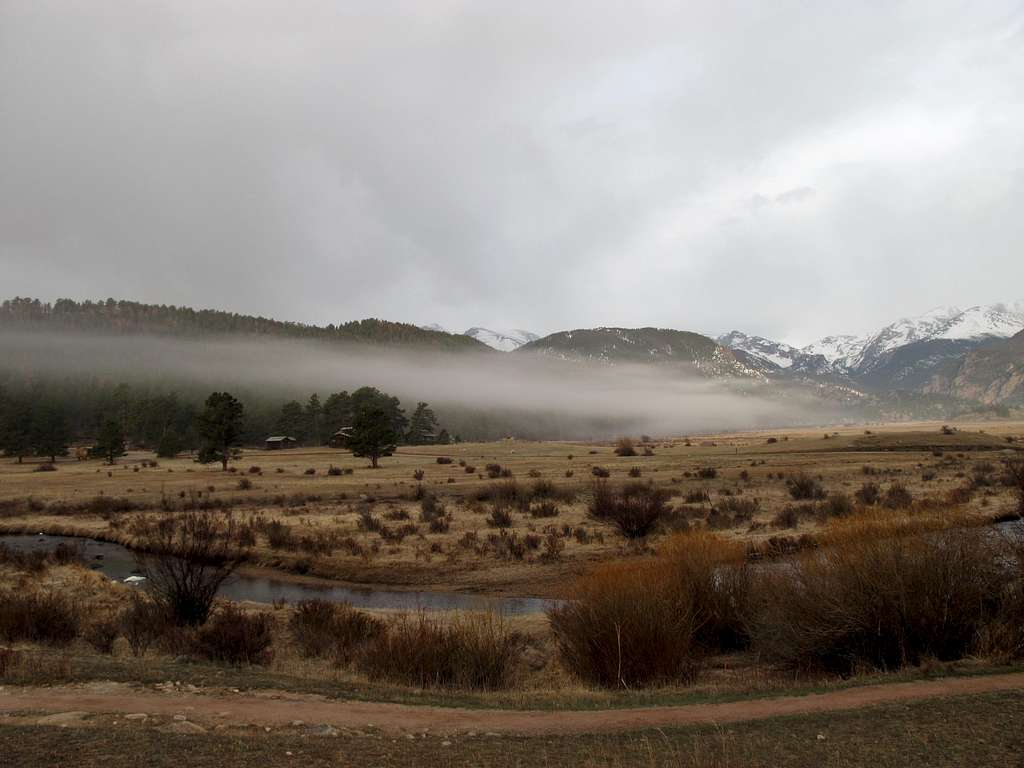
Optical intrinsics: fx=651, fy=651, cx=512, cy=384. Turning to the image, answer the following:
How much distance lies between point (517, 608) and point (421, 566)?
254 inches

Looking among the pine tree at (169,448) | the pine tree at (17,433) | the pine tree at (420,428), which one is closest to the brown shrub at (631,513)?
the pine tree at (169,448)

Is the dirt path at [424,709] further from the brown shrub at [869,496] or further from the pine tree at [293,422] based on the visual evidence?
the pine tree at [293,422]

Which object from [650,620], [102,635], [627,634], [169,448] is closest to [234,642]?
[102,635]

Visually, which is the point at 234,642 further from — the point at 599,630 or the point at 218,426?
the point at 218,426

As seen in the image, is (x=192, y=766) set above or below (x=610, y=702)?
above

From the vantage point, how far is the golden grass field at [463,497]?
1038 inches

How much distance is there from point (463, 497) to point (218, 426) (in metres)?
33.1

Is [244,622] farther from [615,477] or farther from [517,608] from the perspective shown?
[615,477]

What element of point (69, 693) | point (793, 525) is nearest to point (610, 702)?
point (69, 693)

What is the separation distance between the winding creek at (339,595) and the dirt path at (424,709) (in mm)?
10047

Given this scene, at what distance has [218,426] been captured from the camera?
6456 cm

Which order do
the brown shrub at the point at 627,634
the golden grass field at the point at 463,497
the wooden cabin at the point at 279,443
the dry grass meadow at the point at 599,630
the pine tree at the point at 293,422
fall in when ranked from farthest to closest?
the pine tree at the point at 293,422 < the wooden cabin at the point at 279,443 < the golden grass field at the point at 463,497 < the brown shrub at the point at 627,634 < the dry grass meadow at the point at 599,630

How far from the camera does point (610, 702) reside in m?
10.1

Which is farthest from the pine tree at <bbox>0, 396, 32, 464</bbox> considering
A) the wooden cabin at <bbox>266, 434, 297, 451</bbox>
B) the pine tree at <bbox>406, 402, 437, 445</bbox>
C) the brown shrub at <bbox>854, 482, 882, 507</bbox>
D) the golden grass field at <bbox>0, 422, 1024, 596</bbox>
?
the brown shrub at <bbox>854, 482, 882, 507</bbox>
